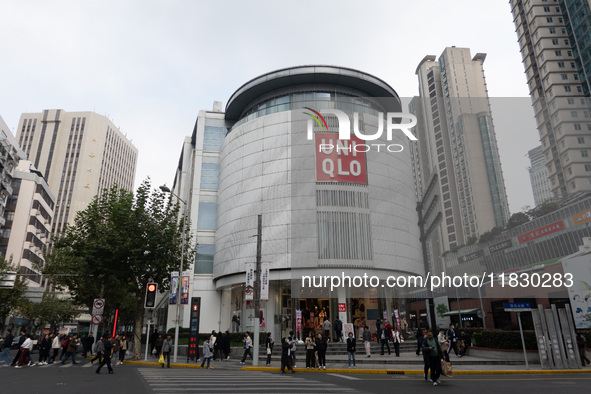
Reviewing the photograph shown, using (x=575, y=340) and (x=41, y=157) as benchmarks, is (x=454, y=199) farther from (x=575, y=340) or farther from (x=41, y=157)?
(x=41, y=157)

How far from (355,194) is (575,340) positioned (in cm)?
2208

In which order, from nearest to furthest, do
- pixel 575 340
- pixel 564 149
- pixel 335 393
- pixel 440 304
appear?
pixel 335 393
pixel 575 340
pixel 564 149
pixel 440 304

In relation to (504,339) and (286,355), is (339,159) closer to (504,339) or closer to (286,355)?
(504,339)

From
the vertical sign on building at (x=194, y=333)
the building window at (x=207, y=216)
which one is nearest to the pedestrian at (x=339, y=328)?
the vertical sign on building at (x=194, y=333)

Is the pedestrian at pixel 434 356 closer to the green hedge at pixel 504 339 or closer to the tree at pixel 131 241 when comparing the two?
the green hedge at pixel 504 339

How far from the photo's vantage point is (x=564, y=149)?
215ft

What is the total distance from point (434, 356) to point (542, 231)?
40328 mm

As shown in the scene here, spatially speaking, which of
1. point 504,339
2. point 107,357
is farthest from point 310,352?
point 504,339

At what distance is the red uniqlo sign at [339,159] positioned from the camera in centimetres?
3797

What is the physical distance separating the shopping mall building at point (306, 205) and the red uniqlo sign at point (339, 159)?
10 cm

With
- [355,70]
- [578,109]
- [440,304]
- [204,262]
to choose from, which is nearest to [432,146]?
[578,109]

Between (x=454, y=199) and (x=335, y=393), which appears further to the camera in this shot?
(x=454, y=199)

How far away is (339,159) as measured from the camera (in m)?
38.3

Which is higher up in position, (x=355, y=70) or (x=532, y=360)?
(x=355, y=70)
